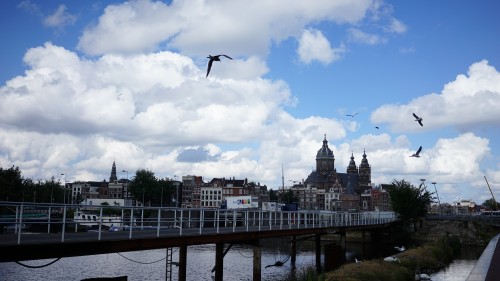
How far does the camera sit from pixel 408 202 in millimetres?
85562

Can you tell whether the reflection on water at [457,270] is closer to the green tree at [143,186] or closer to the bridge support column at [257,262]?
the bridge support column at [257,262]

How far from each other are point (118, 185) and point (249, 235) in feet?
509

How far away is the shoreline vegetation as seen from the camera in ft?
98.7

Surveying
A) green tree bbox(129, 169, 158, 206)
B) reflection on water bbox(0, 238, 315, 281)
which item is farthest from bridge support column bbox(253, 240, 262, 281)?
green tree bbox(129, 169, 158, 206)

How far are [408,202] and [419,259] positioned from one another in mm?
44451

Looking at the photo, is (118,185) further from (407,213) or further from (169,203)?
(407,213)

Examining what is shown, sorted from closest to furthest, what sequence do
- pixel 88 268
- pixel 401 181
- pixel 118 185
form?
pixel 88 268, pixel 401 181, pixel 118 185

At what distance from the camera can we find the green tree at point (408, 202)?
8544cm

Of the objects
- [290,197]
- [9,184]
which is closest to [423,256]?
[9,184]

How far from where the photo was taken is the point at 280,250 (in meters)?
62.4

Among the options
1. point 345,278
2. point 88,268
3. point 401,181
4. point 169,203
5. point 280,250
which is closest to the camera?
point 345,278

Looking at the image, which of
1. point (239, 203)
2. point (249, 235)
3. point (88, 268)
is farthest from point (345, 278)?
point (239, 203)

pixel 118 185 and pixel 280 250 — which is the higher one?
pixel 118 185

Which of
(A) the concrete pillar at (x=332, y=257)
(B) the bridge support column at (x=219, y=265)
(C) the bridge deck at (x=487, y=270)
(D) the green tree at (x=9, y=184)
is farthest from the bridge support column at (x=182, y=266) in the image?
(D) the green tree at (x=9, y=184)
